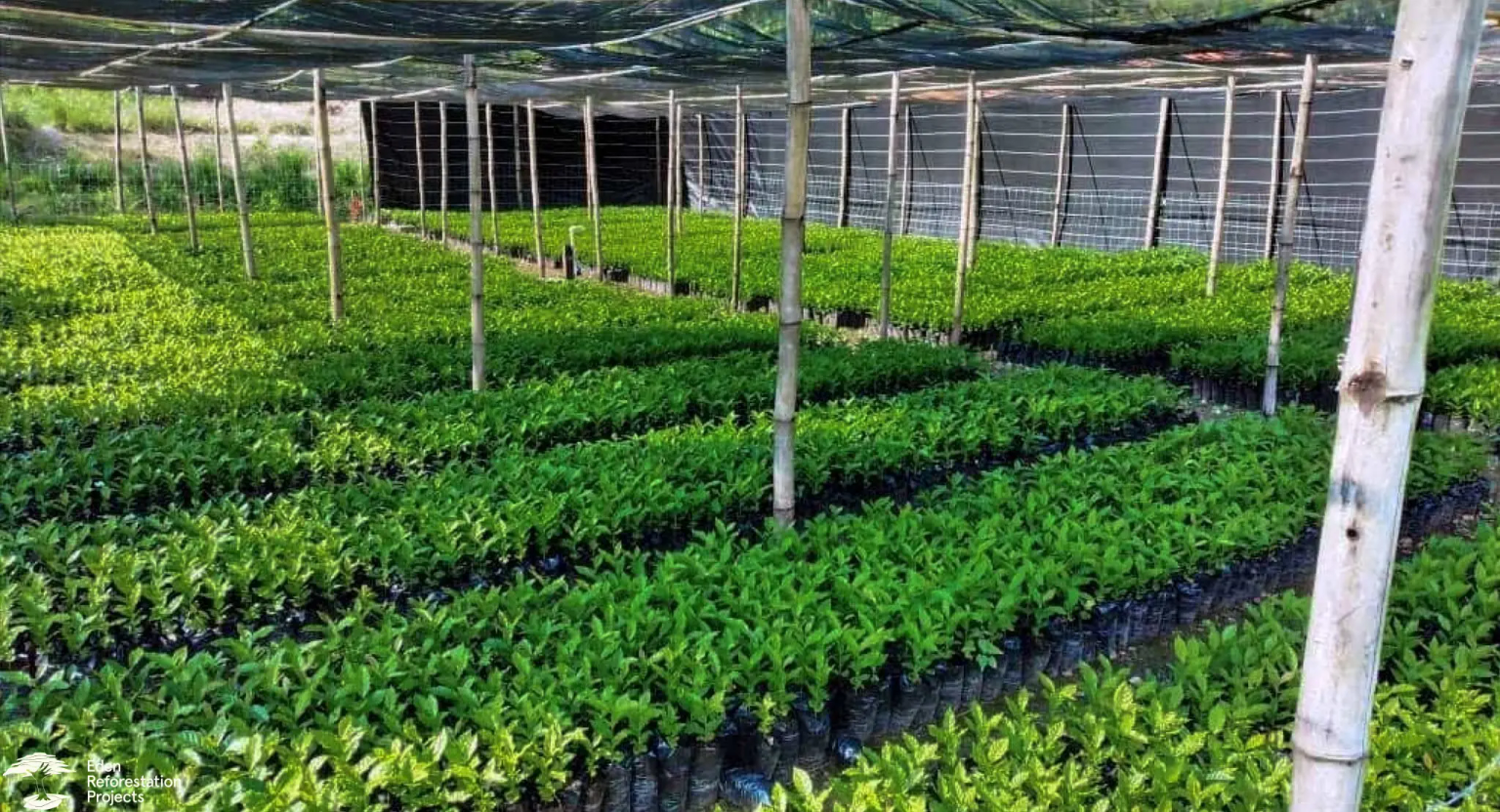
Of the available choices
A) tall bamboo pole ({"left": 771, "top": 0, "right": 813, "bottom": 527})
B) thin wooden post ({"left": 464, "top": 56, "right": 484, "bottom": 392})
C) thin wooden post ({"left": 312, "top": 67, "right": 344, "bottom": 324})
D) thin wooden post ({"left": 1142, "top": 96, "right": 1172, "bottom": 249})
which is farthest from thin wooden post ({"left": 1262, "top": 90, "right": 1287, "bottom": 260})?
thin wooden post ({"left": 312, "top": 67, "right": 344, "bottom": 324})

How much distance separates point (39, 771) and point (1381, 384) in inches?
140

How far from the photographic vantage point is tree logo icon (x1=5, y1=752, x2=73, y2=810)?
2811 mm

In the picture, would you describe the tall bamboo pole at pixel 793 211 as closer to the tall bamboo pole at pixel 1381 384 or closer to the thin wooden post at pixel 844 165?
the tall bamboo pole at pixel 1381 384

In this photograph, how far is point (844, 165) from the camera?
22531mm

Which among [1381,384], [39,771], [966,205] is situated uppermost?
[966,205]

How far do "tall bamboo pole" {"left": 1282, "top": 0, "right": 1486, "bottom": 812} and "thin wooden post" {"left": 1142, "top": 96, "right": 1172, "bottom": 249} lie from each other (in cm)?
1685

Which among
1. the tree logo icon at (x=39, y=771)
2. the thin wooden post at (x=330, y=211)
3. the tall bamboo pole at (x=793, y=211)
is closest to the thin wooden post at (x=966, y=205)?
the tall bamboo pole at (x=793, y=211)

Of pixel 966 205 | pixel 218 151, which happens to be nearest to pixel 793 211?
pixel 966 205

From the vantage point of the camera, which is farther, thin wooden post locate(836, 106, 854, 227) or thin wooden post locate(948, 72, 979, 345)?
thin wooden post locate(836, 106, 854, 227)

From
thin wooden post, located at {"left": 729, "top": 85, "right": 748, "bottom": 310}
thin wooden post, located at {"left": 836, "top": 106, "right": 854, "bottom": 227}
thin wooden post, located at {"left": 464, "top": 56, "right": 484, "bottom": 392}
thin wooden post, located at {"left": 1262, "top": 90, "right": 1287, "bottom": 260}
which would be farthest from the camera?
thin wooden post, located at {"left": 836, "top": 106, "right": 854, "bottom": 227}

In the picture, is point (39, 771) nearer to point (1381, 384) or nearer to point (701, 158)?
point (1381, 384)

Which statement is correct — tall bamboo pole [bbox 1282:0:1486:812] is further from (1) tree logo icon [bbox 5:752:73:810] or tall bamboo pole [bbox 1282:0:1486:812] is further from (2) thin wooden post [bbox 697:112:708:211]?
(2) thin wooden post [bbox 697:112:708:211]

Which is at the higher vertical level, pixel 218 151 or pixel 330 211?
pixel 218 151

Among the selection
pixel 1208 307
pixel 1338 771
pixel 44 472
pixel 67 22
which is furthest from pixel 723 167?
pixel 1338 771
